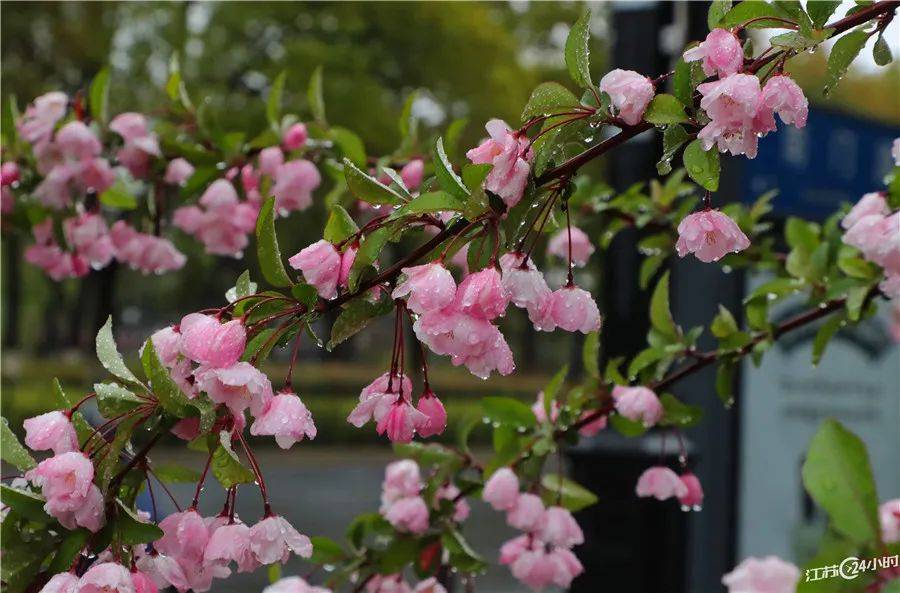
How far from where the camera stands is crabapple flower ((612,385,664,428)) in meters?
1.61

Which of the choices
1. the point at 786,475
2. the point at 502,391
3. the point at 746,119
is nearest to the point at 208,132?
the point at 746,119

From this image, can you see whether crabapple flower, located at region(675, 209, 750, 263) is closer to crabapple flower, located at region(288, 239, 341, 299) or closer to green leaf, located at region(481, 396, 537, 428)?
crabapple flower, located at region(288, 239, 341, 299)

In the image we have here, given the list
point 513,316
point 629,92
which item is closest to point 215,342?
point 629,92

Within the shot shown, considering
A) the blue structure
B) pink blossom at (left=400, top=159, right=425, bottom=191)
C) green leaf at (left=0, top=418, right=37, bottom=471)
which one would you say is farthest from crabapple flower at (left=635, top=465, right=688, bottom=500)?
the blue structure

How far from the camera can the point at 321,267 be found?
95 centimetres

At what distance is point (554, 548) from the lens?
1.75 metres

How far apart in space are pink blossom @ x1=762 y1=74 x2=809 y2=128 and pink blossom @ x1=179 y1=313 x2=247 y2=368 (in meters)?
0.48

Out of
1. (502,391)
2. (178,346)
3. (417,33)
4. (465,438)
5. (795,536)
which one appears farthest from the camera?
(502,391)

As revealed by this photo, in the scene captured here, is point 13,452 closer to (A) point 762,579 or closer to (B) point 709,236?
(B) point 709,236

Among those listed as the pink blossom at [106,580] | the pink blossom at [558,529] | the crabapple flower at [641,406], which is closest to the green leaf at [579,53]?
the pink blossom at [106,580]

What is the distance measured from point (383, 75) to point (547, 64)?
14.2 ft

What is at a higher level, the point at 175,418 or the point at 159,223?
the point at 159,223

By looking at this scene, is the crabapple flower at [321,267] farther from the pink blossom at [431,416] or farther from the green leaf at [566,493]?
the green leaf at [566,493]

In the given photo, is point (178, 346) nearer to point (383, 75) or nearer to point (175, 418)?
point (175, 418)
